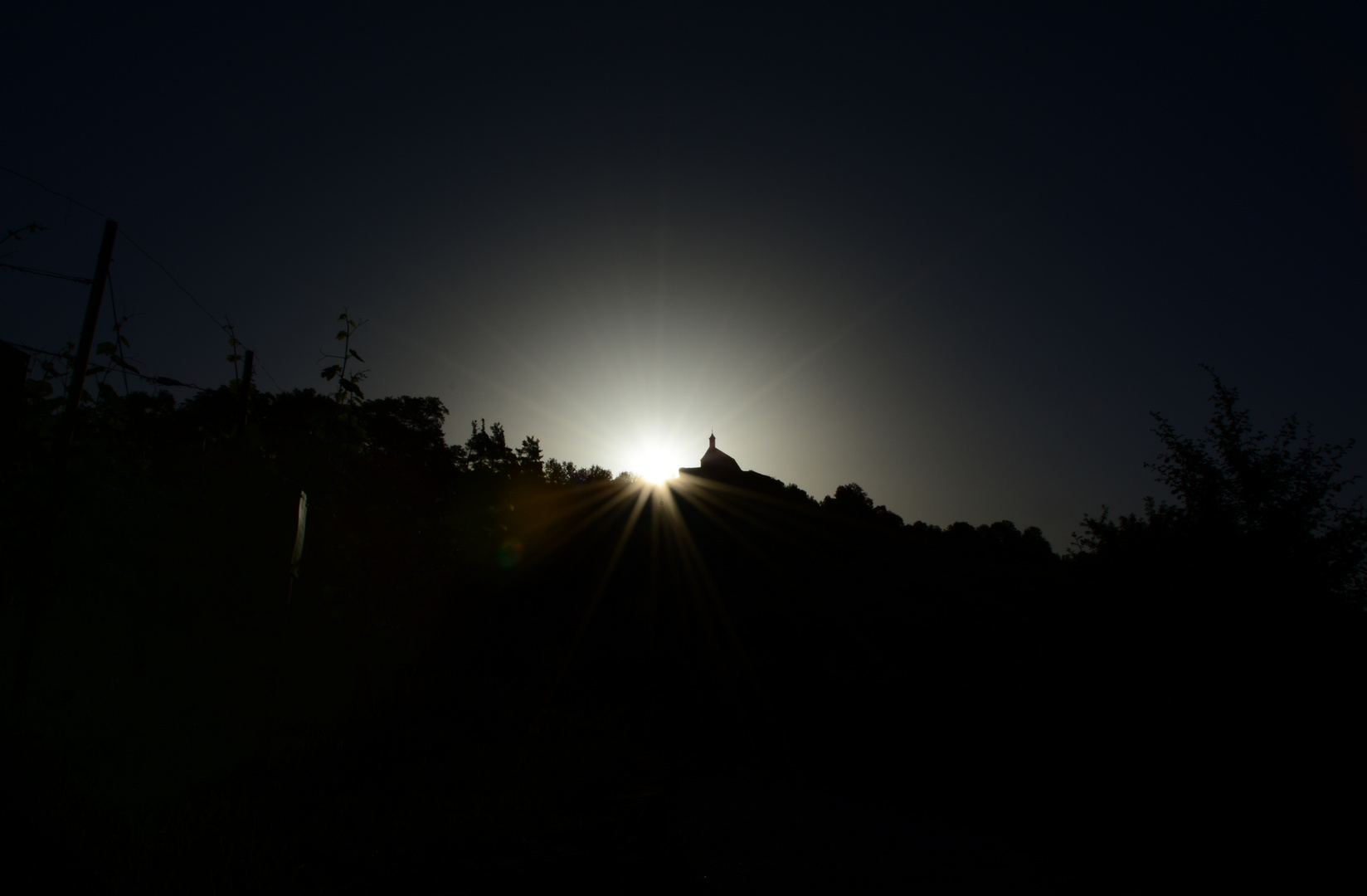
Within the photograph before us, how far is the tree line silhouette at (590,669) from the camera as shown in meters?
6.81

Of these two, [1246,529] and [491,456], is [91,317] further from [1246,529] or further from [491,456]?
[1246,529]

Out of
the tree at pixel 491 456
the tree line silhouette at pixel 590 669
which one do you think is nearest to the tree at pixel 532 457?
the tree line silhouette at pixel 590 669

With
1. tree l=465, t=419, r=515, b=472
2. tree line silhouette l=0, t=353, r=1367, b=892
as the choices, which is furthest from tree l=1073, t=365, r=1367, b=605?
tree l=465, t=419, r=515, b=472

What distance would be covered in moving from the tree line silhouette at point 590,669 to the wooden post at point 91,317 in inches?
11.5

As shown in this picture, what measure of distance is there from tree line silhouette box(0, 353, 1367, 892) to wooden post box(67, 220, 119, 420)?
11.5 inches

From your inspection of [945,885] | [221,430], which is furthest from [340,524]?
[945,885]

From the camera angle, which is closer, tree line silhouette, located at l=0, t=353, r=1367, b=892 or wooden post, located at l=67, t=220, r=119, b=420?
tree line silhouette, located at l=0, t=353, r=1367, b=892

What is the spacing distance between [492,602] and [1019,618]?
1692cm

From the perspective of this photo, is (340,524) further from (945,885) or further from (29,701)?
(945,885)

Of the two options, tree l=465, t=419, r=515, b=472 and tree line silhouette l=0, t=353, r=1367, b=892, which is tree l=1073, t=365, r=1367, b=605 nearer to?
tree line silhouette l=0, t=353, r=1367, b=892

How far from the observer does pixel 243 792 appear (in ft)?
22.1

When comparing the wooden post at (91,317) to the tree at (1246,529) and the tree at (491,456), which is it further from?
the tree at (1246,529)

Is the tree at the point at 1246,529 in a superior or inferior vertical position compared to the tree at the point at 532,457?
inferior

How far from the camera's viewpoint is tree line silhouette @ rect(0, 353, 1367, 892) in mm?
6812
